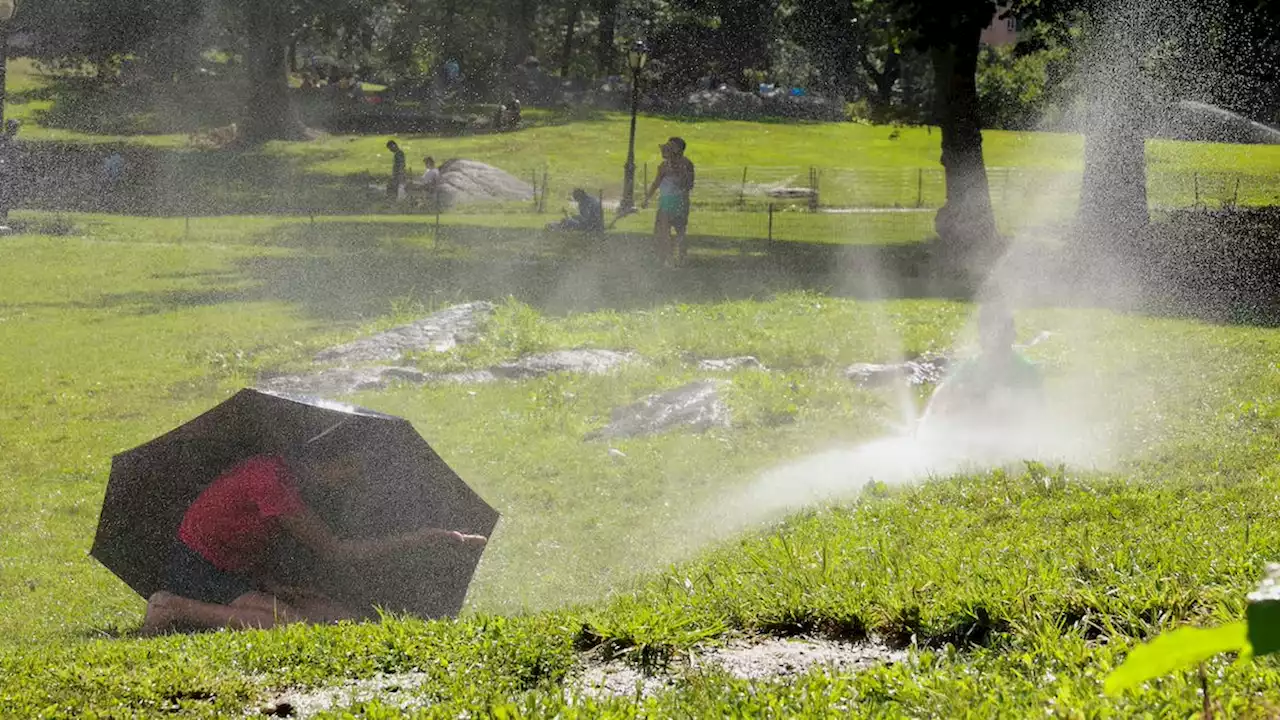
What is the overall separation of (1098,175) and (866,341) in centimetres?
1200

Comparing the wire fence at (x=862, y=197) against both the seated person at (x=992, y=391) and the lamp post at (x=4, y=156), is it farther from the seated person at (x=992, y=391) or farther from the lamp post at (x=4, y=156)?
the seated person at (x=992, y=391)

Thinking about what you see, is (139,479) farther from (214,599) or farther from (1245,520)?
(1245,520)

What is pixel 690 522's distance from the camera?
958 cm

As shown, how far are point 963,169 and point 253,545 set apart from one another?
19.8 metres

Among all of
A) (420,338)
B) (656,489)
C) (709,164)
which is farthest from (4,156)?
(656,489)

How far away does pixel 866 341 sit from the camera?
636 inches

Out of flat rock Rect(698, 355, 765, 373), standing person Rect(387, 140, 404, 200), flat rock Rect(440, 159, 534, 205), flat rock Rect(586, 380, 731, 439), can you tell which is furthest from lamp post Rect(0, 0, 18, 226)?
flat rock Rect(586, 380, 731, 439)

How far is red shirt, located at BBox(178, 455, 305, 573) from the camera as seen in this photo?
6.77m

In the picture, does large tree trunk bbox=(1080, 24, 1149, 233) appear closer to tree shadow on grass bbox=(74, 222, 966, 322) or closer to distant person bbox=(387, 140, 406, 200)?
tree shadow on grass bbox=(74, 222, 966, 322)

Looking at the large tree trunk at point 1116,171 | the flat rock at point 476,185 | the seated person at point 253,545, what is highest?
the large tree trunk at point 1116,171

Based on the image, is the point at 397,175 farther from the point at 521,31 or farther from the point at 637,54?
the point at 521,31

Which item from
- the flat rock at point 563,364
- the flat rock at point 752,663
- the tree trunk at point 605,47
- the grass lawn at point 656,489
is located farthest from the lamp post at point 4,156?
the tree trunk at point 605,47

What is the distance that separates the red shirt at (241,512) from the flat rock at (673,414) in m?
5.55

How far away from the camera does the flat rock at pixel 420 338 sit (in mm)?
15906
